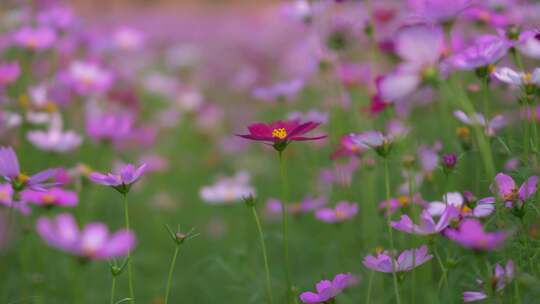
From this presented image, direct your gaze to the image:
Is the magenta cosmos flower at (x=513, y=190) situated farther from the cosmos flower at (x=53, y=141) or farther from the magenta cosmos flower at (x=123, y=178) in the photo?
the cosmos flower at (x=53, y=141)

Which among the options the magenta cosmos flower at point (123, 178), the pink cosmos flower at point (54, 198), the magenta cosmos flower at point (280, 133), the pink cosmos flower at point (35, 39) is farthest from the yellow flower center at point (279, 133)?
the pink cosmos flower at point (35, 39)

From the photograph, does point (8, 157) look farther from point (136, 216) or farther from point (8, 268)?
point (136, 216)

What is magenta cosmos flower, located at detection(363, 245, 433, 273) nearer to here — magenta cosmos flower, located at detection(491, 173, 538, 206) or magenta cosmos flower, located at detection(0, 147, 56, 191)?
magenta cosmos flower, located at detection(491, 173, 538, 206)

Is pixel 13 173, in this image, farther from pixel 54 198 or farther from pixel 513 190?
pixel 513 190

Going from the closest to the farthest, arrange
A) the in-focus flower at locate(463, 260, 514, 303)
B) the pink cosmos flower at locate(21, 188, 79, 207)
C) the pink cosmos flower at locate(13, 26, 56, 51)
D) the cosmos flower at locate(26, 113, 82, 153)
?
1. the in-focus flower at locate(463, 260, 514, 303)
2. the pink cosmos flower at locate(21, 188, 79, 207)
3. the cosmos flower at locate(26, 113, 82, 153)
4. the pink cosmos flower at locate(13, 26, 56, 51)

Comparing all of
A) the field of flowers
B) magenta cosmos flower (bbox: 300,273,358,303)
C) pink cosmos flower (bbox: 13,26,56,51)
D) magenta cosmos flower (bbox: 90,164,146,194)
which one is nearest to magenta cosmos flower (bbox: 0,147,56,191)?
the field of flowers

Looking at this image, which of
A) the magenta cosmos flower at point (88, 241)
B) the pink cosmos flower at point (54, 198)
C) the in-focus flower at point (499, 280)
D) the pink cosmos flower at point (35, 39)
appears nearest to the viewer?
the magenta cosmos flower at point (88, 241)

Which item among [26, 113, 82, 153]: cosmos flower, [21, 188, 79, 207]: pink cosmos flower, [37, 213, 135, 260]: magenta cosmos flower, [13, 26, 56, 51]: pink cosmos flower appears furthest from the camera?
[13, 26, 56, 51]: pink cosmos flower

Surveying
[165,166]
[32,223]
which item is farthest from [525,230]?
[165,166]

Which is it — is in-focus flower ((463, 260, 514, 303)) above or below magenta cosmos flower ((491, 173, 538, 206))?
below
